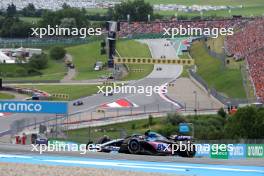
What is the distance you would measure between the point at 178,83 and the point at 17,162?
23.0 metres

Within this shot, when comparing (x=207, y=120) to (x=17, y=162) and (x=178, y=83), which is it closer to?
(x=178, y=83)

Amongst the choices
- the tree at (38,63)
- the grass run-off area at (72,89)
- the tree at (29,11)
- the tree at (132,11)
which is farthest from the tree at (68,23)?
the grass run-off area at (72,89)

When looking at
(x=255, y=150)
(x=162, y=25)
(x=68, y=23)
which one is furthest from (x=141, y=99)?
(x=162, y=25)

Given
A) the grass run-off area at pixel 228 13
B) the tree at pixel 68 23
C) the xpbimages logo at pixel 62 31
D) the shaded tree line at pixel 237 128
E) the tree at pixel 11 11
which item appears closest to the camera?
the shaded tree line at pixel 237 128

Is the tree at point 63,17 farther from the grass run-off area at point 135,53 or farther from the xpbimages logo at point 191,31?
A: the xpbimages logo at point 191,31

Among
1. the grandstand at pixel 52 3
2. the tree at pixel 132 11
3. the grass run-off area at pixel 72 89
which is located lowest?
the grass run-off area at pixel 72 89

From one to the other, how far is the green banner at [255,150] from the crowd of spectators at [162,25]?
2927 cm

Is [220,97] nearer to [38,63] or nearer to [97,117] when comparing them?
[97,117]

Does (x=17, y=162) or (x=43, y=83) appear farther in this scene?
(x=43, y=83)

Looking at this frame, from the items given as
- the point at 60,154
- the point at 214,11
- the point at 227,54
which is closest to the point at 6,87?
the point at 227,54

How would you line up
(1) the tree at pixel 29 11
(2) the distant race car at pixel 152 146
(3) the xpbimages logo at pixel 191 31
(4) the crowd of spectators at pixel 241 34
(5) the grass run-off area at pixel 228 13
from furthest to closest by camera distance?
(5) the grass run-off area at pixel 228 13, (1) the tree at pixel 29 11, (3) the xpbimages logo at pixel 191 31, (4) the crowd of spectators at pixel 241 34, (2) the distant race car at pixel 152 146

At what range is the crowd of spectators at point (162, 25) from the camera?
169ft

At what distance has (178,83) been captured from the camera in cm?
3766

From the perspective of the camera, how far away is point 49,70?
3991 cm
